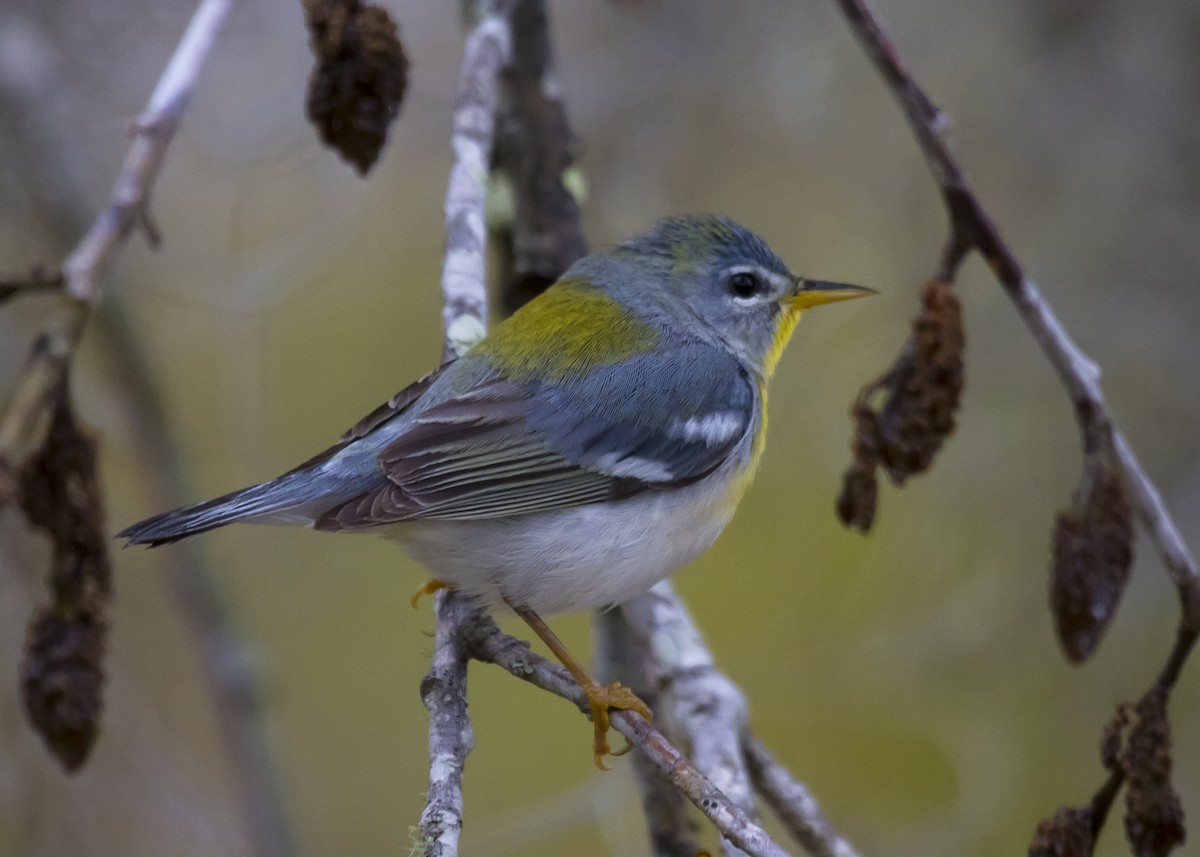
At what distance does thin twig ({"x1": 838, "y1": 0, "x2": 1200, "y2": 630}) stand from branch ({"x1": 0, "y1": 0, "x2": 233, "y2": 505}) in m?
1.39

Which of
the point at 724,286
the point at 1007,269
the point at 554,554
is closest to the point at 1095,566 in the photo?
the point at 1007,269

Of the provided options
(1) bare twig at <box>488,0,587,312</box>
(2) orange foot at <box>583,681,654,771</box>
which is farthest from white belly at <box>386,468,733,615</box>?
(1) bare twig at <box>488,0,587,312</box>

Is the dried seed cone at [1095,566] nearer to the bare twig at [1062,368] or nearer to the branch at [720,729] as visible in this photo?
the bare twig at [1062,368]

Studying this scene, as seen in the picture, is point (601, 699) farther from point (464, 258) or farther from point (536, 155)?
point (536, 155)

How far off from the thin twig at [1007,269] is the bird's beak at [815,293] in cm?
75

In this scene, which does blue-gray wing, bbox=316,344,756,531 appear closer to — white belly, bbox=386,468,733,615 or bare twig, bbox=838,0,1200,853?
white belly, bbox=386,468,733,615

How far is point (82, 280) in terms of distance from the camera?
209cm

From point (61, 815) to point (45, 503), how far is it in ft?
6.99

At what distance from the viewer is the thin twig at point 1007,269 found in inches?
88.5

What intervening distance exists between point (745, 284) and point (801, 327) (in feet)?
4.95

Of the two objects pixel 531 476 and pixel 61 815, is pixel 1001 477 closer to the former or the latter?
pixel 531 476

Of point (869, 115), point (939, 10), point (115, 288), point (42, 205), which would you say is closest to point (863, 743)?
point (869, 115)

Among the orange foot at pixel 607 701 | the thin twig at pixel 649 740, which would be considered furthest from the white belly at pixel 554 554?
the orange foot at pixel 607 701

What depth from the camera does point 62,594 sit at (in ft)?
7.41
